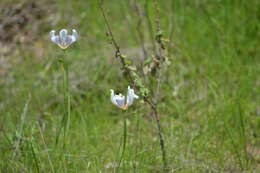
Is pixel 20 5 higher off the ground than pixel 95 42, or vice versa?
pixel 20 5

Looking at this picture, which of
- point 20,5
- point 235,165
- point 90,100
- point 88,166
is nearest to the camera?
point 88,166

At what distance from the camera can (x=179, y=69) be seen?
12.1ft

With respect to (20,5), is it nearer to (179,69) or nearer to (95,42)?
(95,42)

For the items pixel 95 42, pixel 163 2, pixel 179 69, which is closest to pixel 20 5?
pixel 95 42

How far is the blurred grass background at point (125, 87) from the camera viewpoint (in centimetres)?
253

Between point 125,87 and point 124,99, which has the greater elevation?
point 125,87

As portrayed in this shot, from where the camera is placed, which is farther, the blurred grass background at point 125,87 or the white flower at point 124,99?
the blurred grass background at point 125,87

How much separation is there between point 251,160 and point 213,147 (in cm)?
22

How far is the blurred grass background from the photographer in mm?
2531

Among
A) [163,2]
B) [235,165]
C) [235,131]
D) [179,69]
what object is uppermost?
Result: [163,2]

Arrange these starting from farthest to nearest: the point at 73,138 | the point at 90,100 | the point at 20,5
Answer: the point at 20,5, the point at 90,100, the point at 73,138

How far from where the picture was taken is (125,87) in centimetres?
352

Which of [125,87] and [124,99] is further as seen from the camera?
[125,87]

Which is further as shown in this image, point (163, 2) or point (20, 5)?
point (20, 5)
